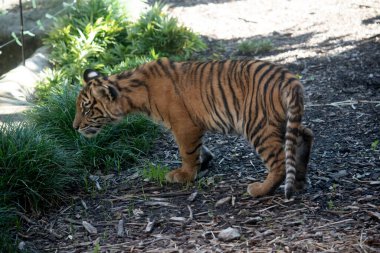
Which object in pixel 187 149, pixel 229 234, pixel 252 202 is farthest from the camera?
pixel 187 149

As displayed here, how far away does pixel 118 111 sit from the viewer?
5629 mm

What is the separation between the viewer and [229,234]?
442cm

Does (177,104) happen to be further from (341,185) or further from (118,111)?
(341,185)

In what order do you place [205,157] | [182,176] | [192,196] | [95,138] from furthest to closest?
1. [95,138]
2. [205,157]
3. [182,176]
4. [192,196]

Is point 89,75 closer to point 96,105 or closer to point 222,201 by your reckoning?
point 96,105

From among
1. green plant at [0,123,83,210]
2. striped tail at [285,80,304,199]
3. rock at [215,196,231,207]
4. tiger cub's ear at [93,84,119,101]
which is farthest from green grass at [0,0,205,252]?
striped tail at [285,80,304,199]

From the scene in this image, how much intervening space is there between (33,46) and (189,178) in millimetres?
8068

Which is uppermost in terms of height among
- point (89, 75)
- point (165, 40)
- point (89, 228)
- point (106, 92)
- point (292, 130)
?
point (89, 75)

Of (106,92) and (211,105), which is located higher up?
(106,92)

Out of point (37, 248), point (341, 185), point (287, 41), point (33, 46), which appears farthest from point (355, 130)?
point (33, 46)

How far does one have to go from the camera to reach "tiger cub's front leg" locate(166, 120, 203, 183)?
5402 mm

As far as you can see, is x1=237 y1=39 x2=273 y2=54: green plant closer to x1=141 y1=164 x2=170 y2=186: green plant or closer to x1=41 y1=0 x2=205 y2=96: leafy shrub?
x1=41 y1=0 x2=205 y2=96: leafy shrub

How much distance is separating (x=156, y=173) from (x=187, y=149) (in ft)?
1.45

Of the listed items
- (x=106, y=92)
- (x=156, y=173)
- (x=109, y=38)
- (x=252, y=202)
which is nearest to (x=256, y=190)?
(x=252, y=202)
